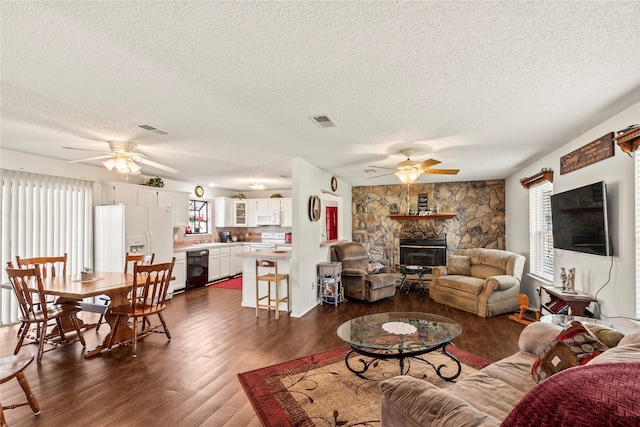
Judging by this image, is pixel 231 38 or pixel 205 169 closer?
pixel 231 38

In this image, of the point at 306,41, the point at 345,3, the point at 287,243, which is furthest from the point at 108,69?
the point at 287,243

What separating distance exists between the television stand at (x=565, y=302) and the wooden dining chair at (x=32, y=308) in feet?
17.1

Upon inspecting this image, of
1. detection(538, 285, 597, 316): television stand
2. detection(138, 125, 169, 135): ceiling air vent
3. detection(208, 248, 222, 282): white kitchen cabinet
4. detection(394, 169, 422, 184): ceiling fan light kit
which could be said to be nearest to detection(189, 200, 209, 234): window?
detection(208, 248, 222, 282): white kitchen cabinet

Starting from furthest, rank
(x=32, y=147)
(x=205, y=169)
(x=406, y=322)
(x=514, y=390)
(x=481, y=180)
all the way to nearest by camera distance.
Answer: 1. (x=481, y=180)
2. (x=205, y=169)
3. (x=32, y=147)
4. (x=406, y=322)
5. (x=514, y=390)

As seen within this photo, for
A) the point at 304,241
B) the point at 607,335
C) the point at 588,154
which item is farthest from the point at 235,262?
the point at 607,335

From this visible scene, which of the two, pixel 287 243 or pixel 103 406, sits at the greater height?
pixel 287 243

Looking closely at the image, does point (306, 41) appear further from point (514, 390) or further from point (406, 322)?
point (406, 322)

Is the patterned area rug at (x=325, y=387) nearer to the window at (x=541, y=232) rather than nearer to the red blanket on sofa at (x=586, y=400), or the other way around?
the red blanket on sofa at (x=586, y=400)

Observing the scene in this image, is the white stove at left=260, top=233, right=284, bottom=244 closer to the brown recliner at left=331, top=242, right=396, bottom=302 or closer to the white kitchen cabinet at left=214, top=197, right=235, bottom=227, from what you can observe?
the white kitchen cabinet at left=214, top=197, right=235, bottom=227

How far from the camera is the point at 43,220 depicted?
473 cm

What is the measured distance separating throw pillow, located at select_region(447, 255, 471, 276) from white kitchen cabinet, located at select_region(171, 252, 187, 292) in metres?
5.36

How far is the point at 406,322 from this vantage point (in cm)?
308

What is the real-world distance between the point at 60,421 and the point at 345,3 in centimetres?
319

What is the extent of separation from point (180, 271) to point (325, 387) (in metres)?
4.86
